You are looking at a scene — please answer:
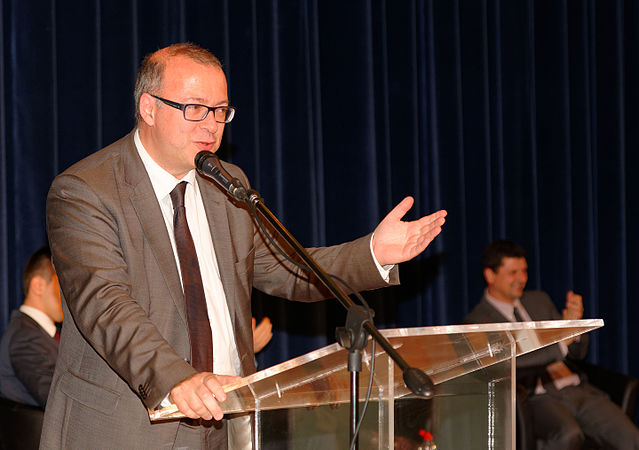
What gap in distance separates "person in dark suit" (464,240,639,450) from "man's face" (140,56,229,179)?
3144 millimetres

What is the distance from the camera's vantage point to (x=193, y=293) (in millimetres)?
2217

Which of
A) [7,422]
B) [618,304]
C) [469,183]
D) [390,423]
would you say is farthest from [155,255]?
[618,304]

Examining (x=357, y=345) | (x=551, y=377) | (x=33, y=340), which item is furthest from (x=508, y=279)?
(x=357, y=345)

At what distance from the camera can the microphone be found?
1930 mm

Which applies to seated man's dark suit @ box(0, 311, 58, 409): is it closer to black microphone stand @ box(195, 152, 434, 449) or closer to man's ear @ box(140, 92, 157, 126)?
man's ear @ box(140, 92, 157, 126)

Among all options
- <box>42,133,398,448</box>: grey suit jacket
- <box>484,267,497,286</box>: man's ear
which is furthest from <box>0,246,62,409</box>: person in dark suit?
<box>484,267,497,286</box>: man's ear

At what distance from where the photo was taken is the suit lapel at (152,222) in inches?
85.4

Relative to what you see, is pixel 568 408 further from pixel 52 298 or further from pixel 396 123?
pixel 52 298

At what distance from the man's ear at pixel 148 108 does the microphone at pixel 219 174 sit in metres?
0.31

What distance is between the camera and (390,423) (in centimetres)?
176

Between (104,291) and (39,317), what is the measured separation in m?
2.59

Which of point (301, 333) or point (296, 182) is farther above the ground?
point (296, 182)

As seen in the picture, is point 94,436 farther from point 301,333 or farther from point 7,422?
point 301,333

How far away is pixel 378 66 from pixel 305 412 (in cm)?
424
